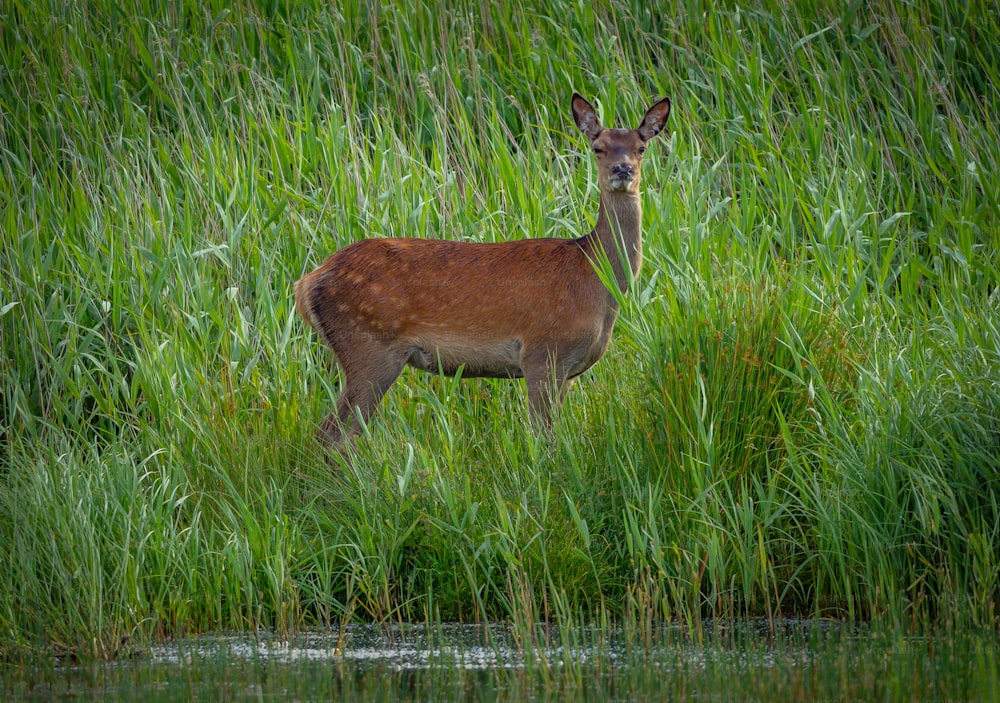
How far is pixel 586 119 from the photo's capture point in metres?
7.78

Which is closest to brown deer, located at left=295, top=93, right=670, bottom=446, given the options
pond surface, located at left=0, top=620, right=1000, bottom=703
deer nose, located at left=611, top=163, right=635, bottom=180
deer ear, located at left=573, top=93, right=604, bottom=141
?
deer nose, located at left=611, top=163, right=635, bottom=180

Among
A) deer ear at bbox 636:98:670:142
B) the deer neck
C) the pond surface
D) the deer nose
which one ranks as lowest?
the pond surface

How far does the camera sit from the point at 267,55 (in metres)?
10.2

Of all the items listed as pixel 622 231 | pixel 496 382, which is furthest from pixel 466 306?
pixel 622 231

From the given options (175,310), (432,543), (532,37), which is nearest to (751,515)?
(432,543)

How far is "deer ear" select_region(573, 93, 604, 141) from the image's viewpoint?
771 centimetres

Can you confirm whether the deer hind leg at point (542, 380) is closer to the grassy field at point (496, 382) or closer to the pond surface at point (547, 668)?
the grassy field at point (496, 382)

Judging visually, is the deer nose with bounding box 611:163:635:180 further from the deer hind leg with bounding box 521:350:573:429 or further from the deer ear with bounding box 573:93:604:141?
the deer hind leg with bounding box 521:350:573:429

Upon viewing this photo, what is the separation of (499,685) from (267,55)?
21.8ft

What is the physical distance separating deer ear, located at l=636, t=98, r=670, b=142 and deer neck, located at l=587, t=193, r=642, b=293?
15.2 inches

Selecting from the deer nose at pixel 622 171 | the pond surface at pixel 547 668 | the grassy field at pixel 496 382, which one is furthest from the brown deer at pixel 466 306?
the pond surface at pixel 547 668

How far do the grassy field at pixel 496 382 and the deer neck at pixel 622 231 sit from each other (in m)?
0.16

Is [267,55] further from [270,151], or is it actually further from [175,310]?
[175,310]

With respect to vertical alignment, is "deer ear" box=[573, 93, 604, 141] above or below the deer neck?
above
